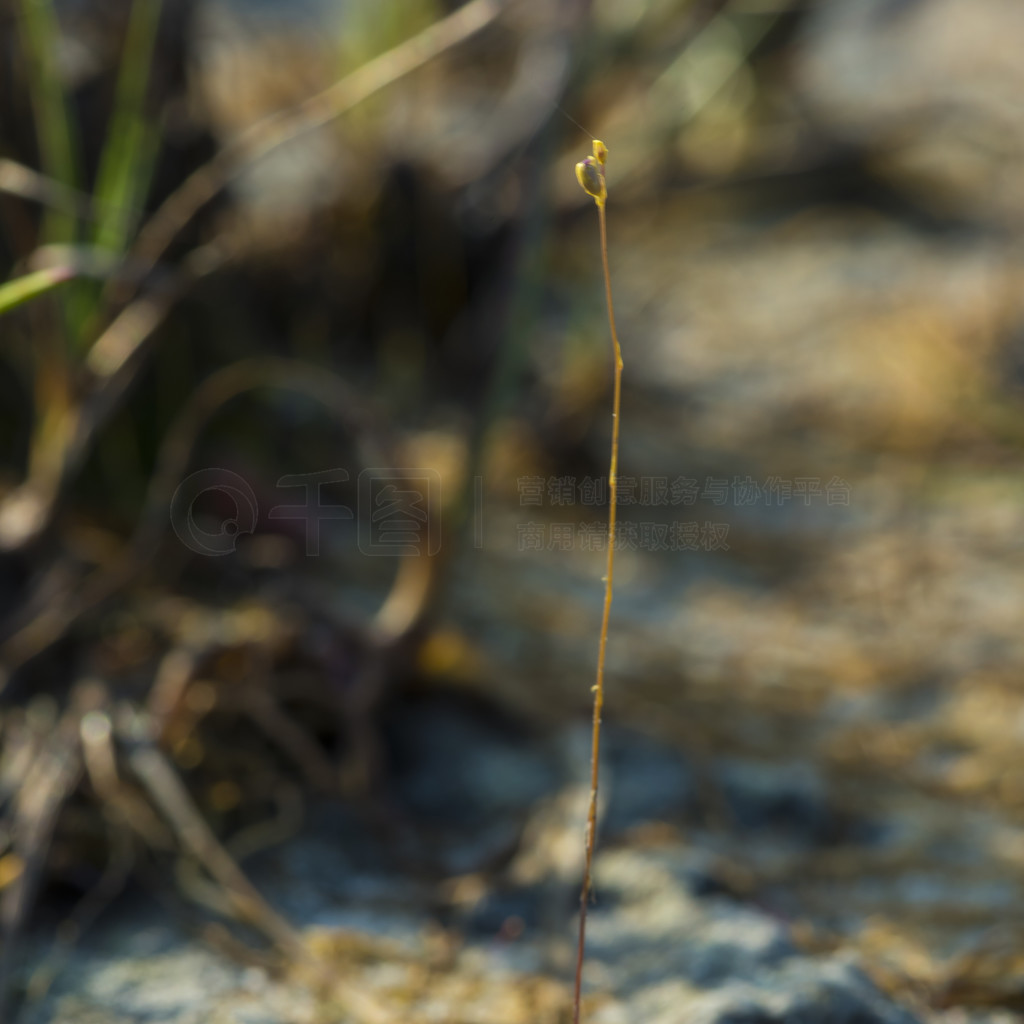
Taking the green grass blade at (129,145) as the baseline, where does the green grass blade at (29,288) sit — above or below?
below

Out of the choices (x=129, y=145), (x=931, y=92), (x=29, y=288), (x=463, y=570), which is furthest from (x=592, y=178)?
(x=931, y=92)

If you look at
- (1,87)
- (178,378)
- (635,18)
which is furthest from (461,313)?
(1,87)

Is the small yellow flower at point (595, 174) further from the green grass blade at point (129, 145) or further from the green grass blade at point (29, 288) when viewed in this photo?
the green grass blade at point (129, 145)

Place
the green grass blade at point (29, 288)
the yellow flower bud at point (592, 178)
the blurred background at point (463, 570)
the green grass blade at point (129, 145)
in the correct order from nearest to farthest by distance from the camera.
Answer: the yellow flower bud at point (592, 178) < the green grass blade at point (29, 288) < the blurred background at point (463, 570) < the green grass blade at point (129, 145)

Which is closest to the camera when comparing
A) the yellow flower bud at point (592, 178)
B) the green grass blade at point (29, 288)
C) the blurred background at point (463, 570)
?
the yellow flower bud at point (592, 178)

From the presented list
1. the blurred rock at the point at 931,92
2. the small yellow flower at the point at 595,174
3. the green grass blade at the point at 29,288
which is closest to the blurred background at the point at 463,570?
the green grass blade at the point at 29,288

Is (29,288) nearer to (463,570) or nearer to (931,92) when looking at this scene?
(463,570)

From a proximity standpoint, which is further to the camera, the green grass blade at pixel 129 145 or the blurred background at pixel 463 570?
the green grass blade at pixel 129 145

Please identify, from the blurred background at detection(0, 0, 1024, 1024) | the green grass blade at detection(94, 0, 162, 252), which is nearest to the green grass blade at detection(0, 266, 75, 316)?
the blurred background at detection(0, 0, 1024, 1024)
